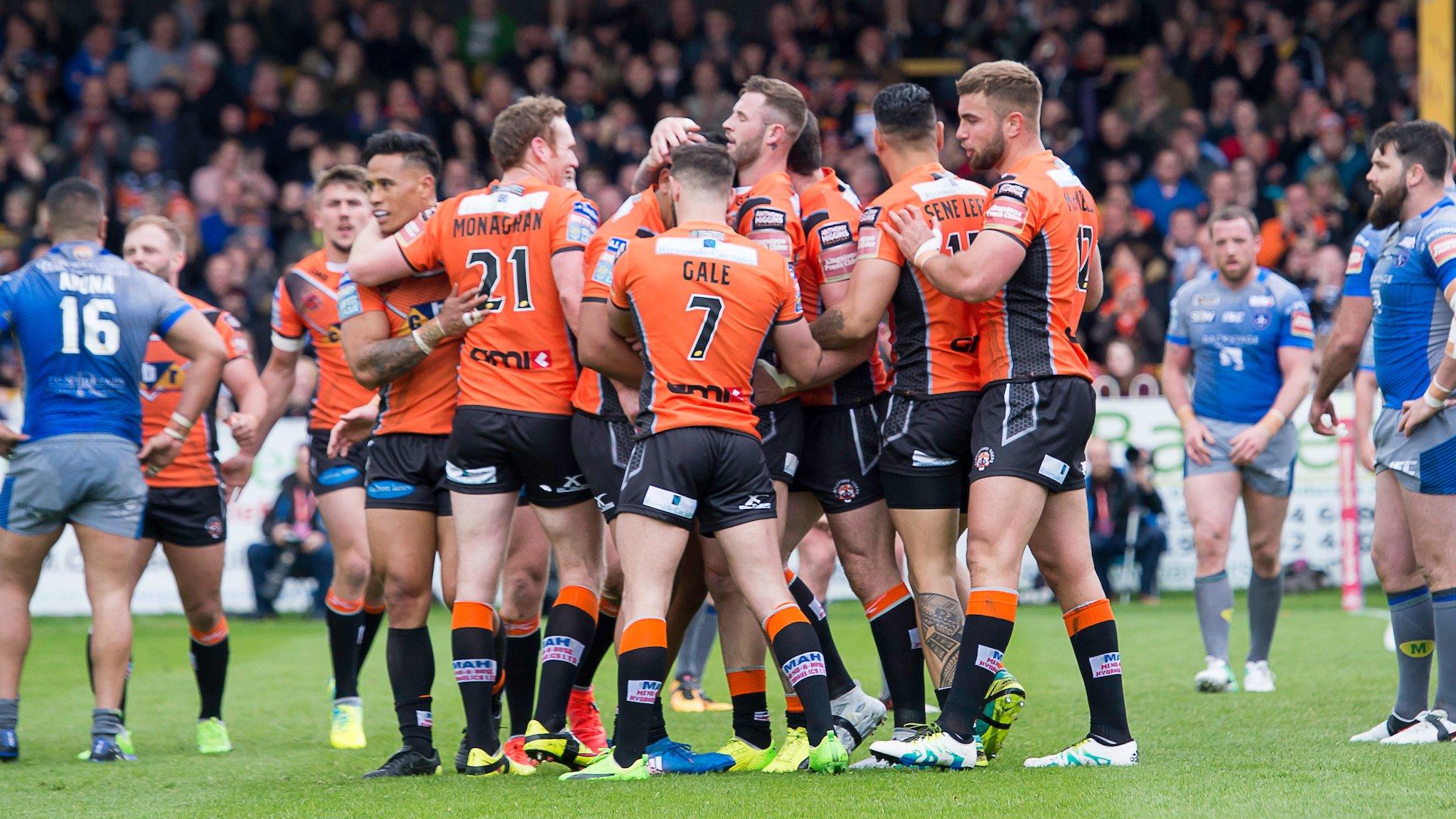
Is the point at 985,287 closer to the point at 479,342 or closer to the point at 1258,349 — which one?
the point at 479,342

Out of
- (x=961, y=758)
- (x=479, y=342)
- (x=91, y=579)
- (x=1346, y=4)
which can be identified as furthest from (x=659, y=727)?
(x=1346, y=4)

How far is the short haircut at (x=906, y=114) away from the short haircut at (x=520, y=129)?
137 cm

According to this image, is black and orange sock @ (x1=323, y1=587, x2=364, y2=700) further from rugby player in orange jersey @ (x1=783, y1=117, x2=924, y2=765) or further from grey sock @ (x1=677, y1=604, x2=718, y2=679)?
rugby player in orange jersey @ (x1=783, y1=117, x2=924, y2=765)

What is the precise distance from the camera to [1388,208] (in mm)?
6719

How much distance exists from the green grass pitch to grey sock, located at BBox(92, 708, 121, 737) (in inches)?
8.2

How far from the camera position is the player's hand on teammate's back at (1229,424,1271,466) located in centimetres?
870

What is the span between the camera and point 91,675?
286 inches

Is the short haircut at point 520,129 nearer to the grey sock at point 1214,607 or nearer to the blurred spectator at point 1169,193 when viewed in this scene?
the grey sock at point 1214,607

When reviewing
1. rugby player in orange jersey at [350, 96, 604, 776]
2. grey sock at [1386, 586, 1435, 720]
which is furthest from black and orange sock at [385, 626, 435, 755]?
grey sock at [1386, 586, 1435, 720]

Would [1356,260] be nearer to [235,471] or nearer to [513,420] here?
[513,420]

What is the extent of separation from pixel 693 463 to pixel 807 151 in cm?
171

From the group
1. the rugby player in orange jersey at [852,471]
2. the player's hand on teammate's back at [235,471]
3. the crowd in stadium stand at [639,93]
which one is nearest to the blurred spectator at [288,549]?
the crowd in stadium stand at [639,93]

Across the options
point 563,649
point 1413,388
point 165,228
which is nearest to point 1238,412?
point 1413,388

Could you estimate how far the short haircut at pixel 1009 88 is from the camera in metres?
6.01
